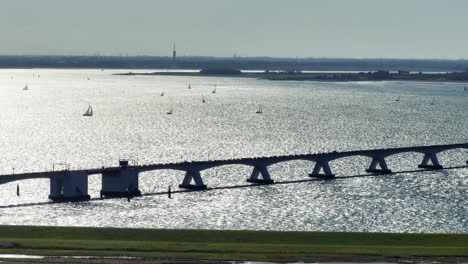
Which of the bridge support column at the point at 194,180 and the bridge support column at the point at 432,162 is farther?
the bridge support column at the point at 432,162

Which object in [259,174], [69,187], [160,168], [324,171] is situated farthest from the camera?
[324,171]

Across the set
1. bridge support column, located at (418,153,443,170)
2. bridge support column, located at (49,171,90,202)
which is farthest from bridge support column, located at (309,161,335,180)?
bridge support column, located at (49,171,90,202)

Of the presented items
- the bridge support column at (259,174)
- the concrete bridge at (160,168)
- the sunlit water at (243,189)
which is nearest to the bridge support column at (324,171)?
the concrete bridge at (160,168)

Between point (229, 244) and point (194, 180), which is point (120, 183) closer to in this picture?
point (194, 180)

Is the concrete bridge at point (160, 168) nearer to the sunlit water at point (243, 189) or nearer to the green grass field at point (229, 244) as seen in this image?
the sunlit water at point (243, 189)

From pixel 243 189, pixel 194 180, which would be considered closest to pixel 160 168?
pixel 194 180

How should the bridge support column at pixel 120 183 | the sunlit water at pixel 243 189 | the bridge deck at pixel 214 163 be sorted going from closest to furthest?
1. the sunlit water at pixel 243 189
2. the bridge deck at pixel 214 163
3. the bridge support column at pixel 120 183
